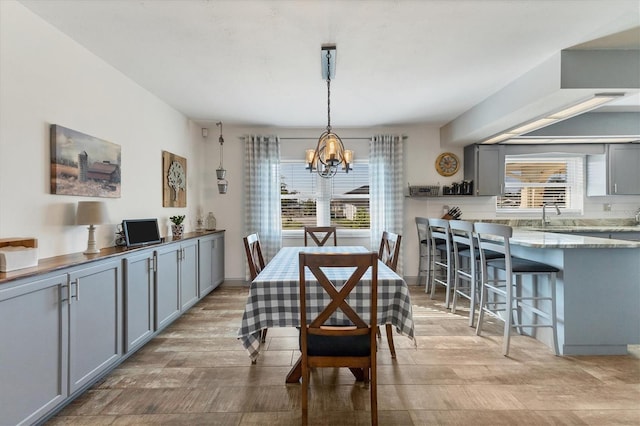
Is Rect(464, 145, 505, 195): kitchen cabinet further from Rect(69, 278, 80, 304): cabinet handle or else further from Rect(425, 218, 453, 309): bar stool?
Rect(69, 278, 80, 304): cabinet handle

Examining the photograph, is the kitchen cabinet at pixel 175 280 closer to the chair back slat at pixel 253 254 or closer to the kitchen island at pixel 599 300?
the chair back slat at pixel 253 254

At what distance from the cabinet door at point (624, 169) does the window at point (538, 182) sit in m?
0.42

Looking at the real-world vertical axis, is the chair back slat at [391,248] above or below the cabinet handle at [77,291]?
above

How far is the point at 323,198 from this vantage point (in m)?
5.29

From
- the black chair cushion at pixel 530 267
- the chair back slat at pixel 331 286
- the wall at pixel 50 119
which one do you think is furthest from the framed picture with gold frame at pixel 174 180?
the black chair cushion at pixel 530 267

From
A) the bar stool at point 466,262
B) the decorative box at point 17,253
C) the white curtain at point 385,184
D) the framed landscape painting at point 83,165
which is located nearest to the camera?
the decorative box at point 17,253

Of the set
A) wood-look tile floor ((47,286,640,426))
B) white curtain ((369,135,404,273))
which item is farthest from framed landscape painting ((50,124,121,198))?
white curtain ((369,135,404,273))

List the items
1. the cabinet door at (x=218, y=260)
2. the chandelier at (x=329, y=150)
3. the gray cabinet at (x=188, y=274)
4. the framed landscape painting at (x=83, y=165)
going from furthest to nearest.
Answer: the cabinet door at (x=218, y=260) → the gray cabinet at (x=188, y=274) → the chandelier at (x=329, y=150) → the framed landscape painting at (x=83, y=165)

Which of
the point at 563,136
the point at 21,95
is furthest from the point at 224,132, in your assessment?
the point at 563,136

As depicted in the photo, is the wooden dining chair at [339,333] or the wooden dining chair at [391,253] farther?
the wooden dining chair at [391,253]

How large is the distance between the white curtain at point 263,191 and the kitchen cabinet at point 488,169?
10.0 feet

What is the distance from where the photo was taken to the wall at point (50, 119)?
1.98 meters

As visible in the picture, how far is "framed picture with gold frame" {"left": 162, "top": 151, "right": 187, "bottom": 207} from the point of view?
3959mm

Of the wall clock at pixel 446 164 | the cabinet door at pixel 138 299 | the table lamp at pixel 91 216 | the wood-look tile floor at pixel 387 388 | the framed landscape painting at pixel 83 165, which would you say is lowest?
the wood-look tile floor at pixel 387 388
